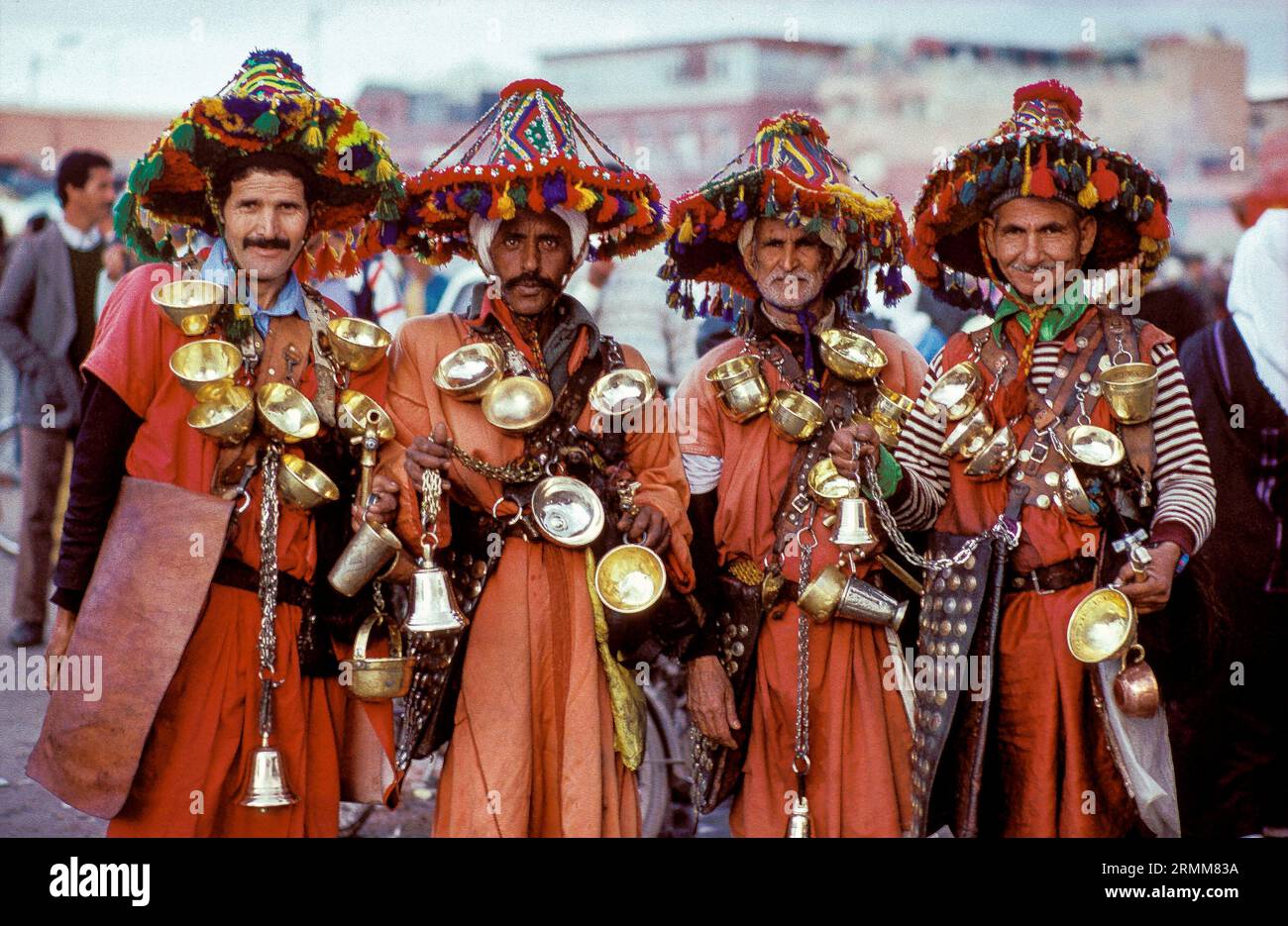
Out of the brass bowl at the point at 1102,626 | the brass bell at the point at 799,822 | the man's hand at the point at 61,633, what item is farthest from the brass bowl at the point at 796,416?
the man's hand at the point at 61,633

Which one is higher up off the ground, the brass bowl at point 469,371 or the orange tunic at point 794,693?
the brass bowl at point 469,371

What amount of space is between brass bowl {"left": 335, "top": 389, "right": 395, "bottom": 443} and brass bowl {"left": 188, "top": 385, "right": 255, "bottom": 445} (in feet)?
0.91

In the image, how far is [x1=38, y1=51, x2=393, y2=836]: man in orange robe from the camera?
3820mm

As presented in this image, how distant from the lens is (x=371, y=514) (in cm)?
393

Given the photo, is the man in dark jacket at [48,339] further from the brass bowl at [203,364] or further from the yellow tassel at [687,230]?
the yellow tassel at [687,230]

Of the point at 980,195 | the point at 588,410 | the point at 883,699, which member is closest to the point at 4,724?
the point at 588,410

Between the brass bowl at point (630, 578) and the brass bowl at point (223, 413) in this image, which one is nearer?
the brass bowl at point (223, 413)

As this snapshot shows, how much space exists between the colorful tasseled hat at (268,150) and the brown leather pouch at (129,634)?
2.82 feet

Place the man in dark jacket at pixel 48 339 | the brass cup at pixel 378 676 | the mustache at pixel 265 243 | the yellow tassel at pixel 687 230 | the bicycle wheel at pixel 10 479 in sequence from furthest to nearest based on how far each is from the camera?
the bicycle wheel at pixel 10 479
the man in dark jacket at pixel 48 339
the yellow tassel at pixel 687 230
the mustache at pixel 265 243
the brass cup at pixel 378 676

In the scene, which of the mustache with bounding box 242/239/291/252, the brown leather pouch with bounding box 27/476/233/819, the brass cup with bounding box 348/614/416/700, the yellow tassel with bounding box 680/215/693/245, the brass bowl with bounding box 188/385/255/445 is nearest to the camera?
the brown leather pouch with bounding box 27/476/233/819

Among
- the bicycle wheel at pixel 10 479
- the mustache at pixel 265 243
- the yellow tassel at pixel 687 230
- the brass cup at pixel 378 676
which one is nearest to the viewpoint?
the brass cup at pixel 378 676

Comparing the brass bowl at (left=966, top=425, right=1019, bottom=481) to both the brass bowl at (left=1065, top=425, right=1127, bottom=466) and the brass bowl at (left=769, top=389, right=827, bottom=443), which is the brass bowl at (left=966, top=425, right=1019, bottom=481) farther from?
the brass bowl at (left=769, top=389, right=827, bottom=443)

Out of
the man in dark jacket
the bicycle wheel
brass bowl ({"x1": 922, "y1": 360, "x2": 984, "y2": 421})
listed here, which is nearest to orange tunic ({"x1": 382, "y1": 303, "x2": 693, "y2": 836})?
brass bowl ({"x1": 922, "y1": 360, "x2": 984, "y2": 421})

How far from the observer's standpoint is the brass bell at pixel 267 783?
12.2ft
